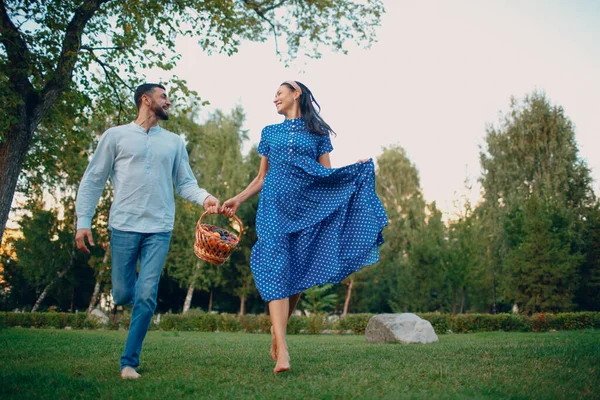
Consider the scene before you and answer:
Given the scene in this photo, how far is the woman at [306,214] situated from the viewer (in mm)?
4453

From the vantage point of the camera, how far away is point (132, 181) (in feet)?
14.5

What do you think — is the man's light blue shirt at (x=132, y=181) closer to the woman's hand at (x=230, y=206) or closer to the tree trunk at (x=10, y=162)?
the woman's hand at (x=230, y=206)

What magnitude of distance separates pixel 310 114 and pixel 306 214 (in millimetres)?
992

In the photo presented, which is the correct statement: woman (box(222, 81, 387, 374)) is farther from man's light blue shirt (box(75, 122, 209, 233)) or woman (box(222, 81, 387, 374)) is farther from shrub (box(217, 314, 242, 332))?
shrub (box(217, 314, 242, 332))

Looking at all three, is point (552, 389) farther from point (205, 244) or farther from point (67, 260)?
point (67, 260)

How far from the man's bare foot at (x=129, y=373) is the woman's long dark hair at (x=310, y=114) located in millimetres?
2568

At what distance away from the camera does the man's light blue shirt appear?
433 cm

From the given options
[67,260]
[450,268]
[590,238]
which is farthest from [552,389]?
[67,260]

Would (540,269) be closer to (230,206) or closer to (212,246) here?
(230,206)

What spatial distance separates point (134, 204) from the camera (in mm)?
4352

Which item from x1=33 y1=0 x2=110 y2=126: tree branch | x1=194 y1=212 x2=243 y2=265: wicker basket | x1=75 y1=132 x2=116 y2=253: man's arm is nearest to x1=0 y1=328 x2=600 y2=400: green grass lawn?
x1=194 y1=212 x2=243 y2=265: wicker basket

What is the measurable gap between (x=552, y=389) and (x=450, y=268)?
806 inches

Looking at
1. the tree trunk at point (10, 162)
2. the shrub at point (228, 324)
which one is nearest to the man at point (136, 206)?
the tree trunk at point (10, 162)

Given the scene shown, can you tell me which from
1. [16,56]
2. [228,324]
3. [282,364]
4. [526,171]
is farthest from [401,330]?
[526,171]
